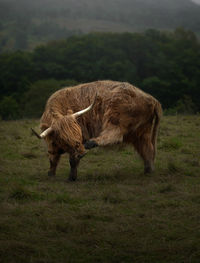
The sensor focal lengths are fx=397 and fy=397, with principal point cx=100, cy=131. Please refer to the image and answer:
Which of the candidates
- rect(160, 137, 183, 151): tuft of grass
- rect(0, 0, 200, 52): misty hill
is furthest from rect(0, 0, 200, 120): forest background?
rect(0, 0, 200, 52): misty hill

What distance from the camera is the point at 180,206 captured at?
577 cm

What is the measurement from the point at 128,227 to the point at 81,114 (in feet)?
10.0

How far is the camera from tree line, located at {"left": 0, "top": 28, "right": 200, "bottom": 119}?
4631cm

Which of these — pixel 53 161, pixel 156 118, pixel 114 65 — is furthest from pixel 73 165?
pixel 114 65

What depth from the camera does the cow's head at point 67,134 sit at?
7.05 m

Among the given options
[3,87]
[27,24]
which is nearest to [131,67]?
[3,87]

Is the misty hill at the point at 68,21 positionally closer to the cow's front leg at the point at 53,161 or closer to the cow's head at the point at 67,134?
the cow's front leg at the point at 53,161

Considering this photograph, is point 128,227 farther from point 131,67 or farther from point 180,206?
point 131,67

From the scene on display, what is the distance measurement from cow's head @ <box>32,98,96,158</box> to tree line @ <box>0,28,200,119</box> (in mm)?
35927

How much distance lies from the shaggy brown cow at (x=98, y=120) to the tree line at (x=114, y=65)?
115ft

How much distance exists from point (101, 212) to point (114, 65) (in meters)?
45.7

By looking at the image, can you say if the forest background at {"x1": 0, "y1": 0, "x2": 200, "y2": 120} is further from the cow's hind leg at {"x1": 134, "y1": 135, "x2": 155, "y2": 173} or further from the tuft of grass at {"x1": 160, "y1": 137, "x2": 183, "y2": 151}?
the cow's hind leg at {"x1": 134, "y1": 135, "x2": 155, "y2": 173}

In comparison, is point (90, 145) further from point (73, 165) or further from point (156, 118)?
point (156, 118)

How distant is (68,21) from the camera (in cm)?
15475
